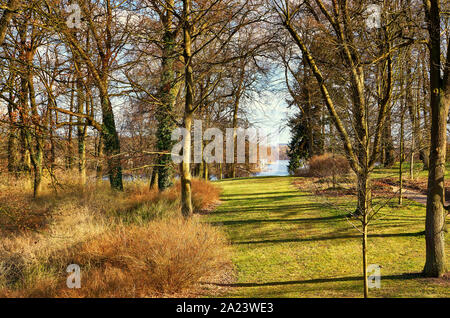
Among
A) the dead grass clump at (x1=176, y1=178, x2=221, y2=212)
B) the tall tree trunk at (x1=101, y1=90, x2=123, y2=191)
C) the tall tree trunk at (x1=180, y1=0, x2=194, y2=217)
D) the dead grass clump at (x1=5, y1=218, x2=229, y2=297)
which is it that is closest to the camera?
the dead grass clump at (x1=5, y1=218, x2=229, y2=297)

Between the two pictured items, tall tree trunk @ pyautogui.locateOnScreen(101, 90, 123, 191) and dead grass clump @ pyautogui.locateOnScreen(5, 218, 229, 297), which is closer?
dead grass clump @ pyautogui.locateOnScreen(5, 218, 229, 297)

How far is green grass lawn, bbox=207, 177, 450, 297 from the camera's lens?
5.39 meters

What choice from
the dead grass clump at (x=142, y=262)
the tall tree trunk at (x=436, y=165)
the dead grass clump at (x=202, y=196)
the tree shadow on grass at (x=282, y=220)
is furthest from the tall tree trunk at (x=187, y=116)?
the tall tree trunk at (x=436, y=165)

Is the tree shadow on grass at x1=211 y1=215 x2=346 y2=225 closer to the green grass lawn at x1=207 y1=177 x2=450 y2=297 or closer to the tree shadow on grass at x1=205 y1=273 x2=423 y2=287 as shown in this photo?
the green grass lawn at x1=207 y1=177 x2=450 y2=297

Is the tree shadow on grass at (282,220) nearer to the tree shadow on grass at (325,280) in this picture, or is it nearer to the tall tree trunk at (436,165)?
the tree shadow on grass at (325,280)

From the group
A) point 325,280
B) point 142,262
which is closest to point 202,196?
point 142,262

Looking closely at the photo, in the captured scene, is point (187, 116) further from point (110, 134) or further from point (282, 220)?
point (110, 134)

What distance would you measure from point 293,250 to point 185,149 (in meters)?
4.48

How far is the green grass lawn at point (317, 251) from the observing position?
539cm

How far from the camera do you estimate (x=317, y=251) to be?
752 cm

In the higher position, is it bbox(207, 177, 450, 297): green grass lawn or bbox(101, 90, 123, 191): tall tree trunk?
bbox(101, 90, 123, 191): tall tree trunk

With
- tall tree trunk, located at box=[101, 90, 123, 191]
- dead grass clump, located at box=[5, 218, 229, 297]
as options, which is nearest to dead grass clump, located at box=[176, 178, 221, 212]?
tall tree trunk, located at box=[101, 90, 123, 191]

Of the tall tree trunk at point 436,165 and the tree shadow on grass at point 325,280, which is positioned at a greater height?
the tall tree trunk at point 436,165
